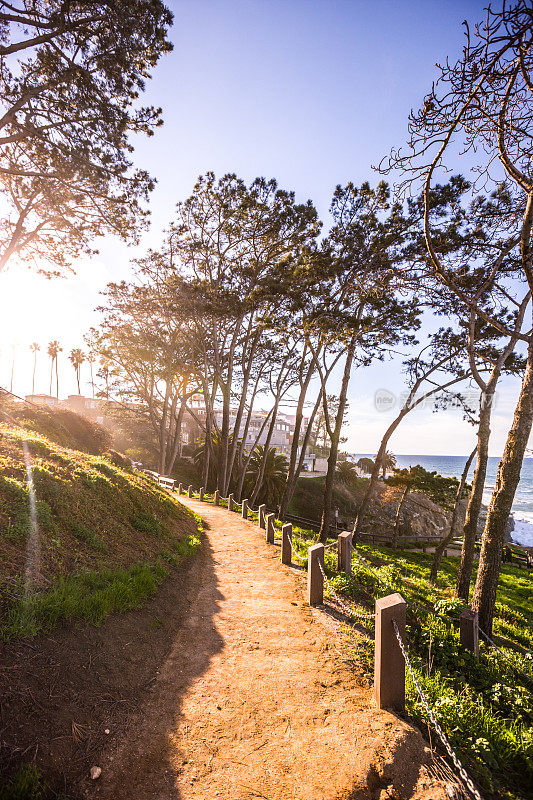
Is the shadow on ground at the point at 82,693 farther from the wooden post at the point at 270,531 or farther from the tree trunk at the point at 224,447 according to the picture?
the tree trunk at the point at 224,447

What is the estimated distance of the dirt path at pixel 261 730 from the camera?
115 inches

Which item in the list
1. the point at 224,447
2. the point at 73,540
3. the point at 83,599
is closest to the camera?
the point at 83,599

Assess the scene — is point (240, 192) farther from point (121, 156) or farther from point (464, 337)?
point (464, 337)

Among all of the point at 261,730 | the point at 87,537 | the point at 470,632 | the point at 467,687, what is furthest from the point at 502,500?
the point at 87,537

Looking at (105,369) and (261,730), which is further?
(105,369)

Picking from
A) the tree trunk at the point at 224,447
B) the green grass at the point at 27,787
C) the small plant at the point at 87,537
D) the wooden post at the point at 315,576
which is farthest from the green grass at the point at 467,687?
the tree trunk at the point at 224,447

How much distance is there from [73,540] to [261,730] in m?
4.45

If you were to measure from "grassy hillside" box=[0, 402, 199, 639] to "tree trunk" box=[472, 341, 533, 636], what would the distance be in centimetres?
657

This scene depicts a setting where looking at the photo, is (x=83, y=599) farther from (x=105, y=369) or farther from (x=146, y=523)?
(x=105, y=369)

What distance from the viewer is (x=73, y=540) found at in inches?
247

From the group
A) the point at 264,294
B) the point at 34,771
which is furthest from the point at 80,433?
the point at 34,771

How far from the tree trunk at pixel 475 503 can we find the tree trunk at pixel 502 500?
3.37 m

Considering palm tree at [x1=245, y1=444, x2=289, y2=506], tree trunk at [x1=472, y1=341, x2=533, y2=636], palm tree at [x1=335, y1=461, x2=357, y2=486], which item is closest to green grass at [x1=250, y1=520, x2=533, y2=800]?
tree trunk at [x1=472, y1=341, x2=533, y2=636]

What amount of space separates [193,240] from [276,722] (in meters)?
20.2
